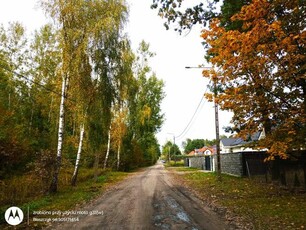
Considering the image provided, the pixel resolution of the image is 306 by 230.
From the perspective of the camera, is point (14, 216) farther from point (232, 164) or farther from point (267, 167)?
point (232, 164)

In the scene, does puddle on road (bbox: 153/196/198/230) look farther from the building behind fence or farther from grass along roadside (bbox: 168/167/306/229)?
the building behind fence

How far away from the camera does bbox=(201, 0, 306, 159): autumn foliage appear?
8.27 m

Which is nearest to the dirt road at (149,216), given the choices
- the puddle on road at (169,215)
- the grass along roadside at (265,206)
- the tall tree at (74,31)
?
the puddle on road at (169,215)

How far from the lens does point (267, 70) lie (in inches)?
356

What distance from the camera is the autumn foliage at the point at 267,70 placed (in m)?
8.27

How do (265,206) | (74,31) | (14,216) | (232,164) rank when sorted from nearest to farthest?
(14,216) → (265,206) → (74,31) → (232,164)

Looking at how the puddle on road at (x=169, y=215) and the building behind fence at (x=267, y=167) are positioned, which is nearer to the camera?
the puddle on road at (x=169, y=215)

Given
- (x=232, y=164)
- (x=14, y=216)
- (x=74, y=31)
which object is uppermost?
(x=74, y=31)

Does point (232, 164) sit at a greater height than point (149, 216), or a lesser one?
greater

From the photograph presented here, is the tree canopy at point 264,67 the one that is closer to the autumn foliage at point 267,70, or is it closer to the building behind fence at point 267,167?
the autumn foliage at point 267,70

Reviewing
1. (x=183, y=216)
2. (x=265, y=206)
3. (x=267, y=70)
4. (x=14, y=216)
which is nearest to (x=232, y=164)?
(x=265, y=206)

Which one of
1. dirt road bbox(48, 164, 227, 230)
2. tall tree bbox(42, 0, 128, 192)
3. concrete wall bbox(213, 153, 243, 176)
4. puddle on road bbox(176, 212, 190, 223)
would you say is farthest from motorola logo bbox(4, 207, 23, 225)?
concrete wall bbox(213, 153, 243, 176)

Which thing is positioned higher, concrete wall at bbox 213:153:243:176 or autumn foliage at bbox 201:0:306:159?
autumn foliage at bbox 201:0:306:159

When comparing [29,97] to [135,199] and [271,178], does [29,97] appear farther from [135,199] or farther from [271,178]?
[271,178]
